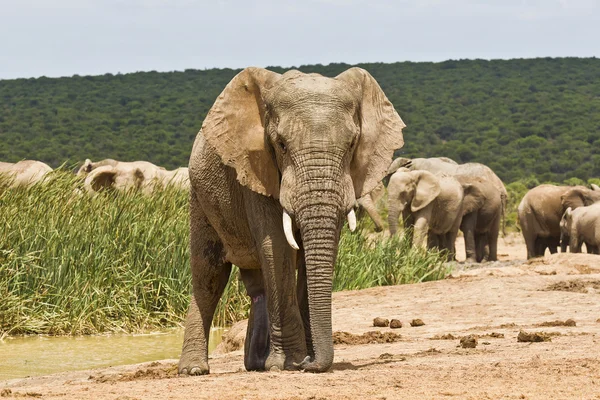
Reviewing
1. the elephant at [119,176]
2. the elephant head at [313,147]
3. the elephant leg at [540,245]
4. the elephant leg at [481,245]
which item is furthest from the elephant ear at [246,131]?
the elephant leg at [481,245]

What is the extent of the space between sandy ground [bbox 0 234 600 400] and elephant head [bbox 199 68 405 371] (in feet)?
1.83

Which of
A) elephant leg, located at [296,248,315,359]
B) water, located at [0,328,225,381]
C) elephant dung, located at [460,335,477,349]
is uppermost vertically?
elephant leg, located at [296,248,315,359]

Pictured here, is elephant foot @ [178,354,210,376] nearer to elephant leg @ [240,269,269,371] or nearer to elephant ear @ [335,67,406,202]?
elephant leg @ [240,269,269,371]

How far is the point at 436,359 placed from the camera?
7391mm

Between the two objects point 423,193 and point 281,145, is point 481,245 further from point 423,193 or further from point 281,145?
point 281,145

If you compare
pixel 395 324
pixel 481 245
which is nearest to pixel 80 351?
pixel 395 324

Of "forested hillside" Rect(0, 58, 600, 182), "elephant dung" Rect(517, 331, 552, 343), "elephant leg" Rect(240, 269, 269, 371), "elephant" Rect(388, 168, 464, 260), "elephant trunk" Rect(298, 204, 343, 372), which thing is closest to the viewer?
"elephant trunk" Rect(298, 204, 343, 372)

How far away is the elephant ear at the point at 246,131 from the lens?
6914mm

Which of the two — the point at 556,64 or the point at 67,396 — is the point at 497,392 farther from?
the point at 556,64

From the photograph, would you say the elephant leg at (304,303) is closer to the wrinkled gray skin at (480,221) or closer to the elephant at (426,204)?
the elephant at (426,204)

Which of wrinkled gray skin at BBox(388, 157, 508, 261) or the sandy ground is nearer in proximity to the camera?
the sandy ground

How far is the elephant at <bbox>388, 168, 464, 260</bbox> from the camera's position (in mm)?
20891

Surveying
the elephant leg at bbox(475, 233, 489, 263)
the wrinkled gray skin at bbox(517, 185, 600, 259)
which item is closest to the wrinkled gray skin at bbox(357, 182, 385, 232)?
the wrinkled gray skin at bbox(517, 185, 600, 259)

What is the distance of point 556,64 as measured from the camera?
A: 10412 centimetres
